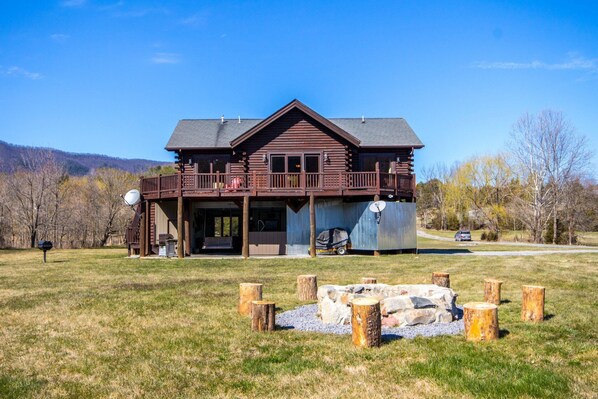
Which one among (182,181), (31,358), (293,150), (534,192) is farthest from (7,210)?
(534,192)

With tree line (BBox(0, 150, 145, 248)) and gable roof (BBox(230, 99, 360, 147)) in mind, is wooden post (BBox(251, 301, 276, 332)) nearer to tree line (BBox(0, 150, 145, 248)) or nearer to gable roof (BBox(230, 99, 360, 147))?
gable roof (BBox(230, 99, 360, 147))

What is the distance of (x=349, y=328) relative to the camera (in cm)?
866

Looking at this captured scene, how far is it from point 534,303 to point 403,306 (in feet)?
7.36

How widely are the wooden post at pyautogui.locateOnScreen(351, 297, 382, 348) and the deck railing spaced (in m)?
15.9

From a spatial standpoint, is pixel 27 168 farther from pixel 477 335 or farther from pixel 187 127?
pixel 477 335

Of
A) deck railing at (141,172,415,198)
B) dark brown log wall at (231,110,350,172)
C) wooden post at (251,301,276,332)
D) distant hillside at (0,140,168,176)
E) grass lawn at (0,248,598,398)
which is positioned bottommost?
grass lawn at (0,248,598,398)

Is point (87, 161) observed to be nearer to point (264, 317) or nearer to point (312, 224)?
point (312, 224)

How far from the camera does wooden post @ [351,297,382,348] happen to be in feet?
23.8

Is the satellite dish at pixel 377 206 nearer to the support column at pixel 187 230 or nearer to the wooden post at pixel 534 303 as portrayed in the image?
the support column at pixel 187 230

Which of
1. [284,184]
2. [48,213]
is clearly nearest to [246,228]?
→ [284,184]

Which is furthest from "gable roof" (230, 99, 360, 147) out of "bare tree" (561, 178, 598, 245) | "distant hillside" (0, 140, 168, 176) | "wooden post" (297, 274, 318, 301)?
"distant hillside" (0, 140, 168, 176)

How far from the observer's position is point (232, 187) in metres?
24.2

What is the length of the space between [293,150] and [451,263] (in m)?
9.99

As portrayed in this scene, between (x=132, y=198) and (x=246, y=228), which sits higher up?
(x=132, y=198)
